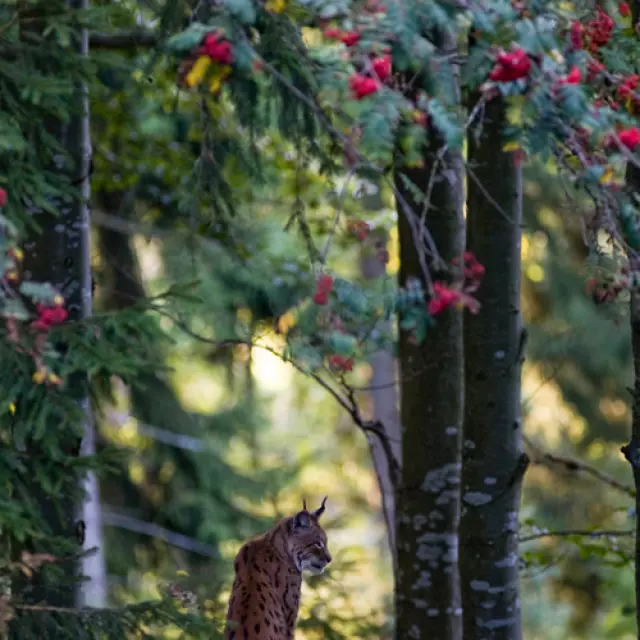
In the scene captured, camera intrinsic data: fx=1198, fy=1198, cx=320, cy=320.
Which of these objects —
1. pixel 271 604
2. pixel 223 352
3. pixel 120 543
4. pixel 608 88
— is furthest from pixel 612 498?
pixel 608 88

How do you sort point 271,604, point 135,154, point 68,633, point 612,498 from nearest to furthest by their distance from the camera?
1. point 68,633
2. point 271,604
3. point 135,154
4. point 612,498

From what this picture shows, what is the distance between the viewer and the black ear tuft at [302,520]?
5.09 meters

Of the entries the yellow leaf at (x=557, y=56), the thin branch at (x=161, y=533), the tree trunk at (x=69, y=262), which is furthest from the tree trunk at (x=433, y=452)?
the thin branch at (x=161, y=533)

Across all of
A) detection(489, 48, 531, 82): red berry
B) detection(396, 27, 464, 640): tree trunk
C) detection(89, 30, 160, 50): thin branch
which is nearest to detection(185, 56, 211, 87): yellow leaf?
detection(489, 48, 531, 82): red berry

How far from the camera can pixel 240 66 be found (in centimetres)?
308

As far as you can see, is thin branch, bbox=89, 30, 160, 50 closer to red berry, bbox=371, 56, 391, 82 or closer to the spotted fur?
the spotted fur

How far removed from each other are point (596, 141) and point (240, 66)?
946 mm

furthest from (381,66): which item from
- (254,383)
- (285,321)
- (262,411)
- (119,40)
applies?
(262,411)

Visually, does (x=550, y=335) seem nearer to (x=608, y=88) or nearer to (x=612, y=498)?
(x=612, y=498)

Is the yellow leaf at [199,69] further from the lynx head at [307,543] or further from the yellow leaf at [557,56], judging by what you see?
the lynx head at [307,543]

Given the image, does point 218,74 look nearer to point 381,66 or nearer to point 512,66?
point 381,66

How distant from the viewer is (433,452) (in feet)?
17.1

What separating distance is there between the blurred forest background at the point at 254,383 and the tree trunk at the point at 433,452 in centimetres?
37

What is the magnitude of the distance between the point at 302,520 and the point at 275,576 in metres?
0.26
